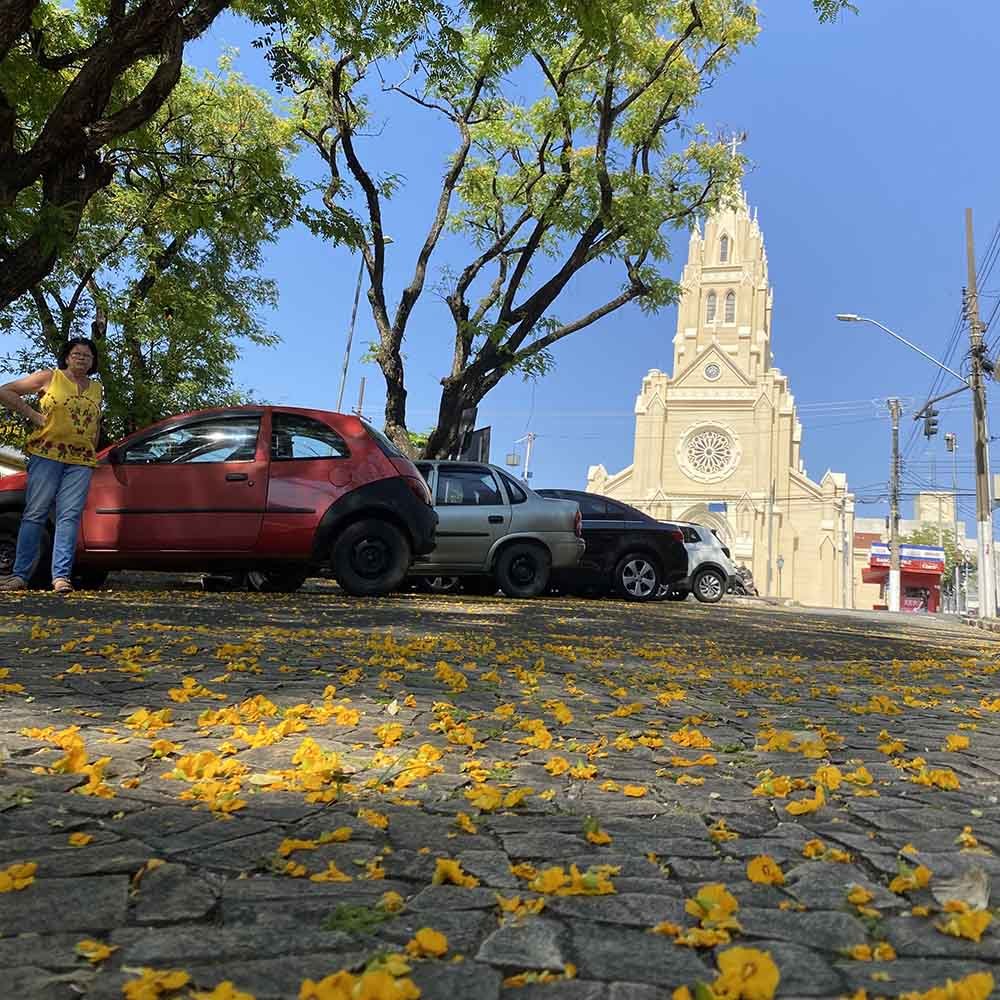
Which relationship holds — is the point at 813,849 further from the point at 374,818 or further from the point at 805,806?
the point at 374,818

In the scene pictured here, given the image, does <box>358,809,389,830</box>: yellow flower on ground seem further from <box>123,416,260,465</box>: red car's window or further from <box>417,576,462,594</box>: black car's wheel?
<box>417,576,462,594</box>: black car's wheel

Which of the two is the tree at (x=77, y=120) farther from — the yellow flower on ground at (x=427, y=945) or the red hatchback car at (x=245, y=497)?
the yellow flower on ground at (x=427, y=945)

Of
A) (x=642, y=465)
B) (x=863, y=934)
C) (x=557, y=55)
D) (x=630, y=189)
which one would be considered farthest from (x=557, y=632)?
(x=642, y=465)

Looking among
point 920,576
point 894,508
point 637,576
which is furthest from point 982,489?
point 920,576

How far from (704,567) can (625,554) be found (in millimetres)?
5460

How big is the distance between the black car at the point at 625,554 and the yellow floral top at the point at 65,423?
25.1 feet

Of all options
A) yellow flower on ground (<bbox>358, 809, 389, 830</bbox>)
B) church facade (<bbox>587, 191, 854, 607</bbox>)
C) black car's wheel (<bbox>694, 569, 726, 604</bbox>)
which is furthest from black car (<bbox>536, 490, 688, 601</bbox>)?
church facade (<bbox>587, 191, 854, 607</bbox>)

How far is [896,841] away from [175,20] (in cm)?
746

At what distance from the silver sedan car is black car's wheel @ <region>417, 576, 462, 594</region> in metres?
2.04

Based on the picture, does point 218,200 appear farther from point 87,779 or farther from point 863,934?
point 863,934

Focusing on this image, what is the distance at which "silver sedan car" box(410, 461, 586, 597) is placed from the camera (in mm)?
11211

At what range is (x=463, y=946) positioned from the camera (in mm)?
1488

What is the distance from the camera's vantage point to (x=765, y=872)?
1848 millimetres

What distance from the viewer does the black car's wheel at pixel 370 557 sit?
8695 mm
